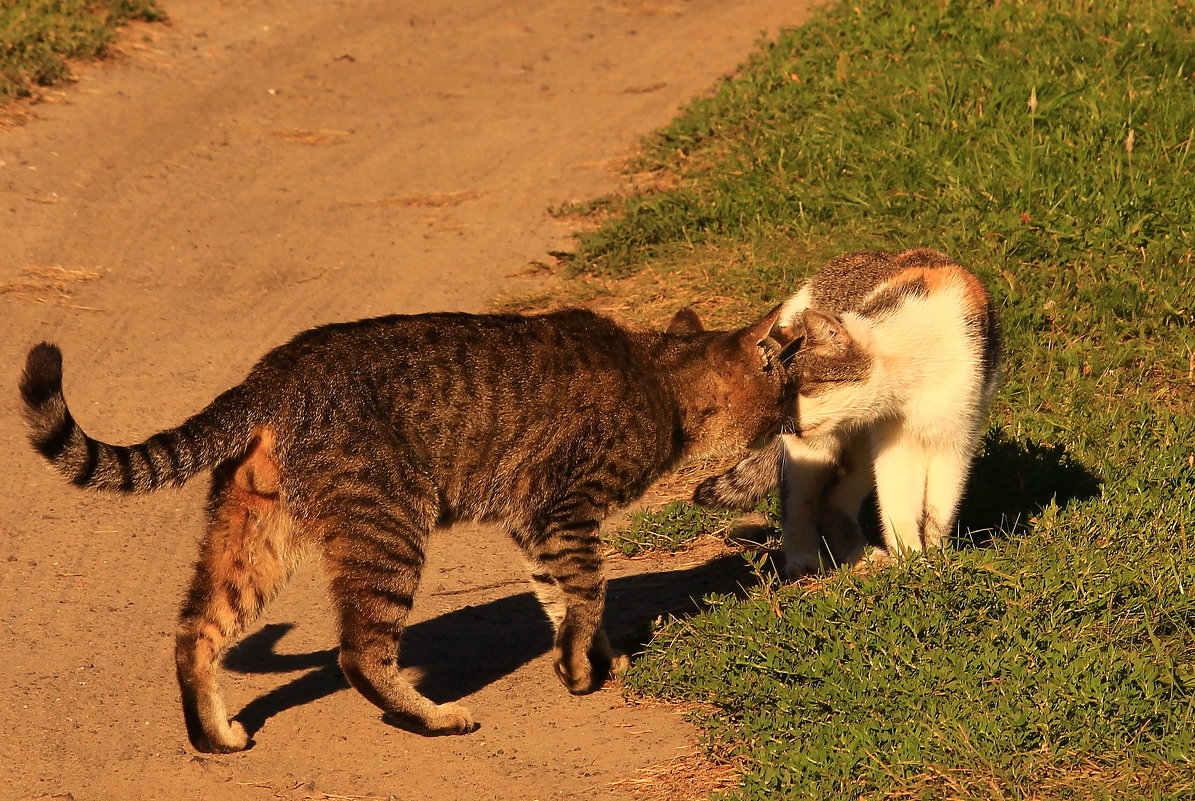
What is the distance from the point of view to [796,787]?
432 centimetres

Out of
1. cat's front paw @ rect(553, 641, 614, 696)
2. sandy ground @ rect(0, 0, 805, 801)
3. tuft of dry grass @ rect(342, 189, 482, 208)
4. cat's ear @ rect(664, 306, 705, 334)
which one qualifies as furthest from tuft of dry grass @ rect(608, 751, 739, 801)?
tuft of dry grass @ rect(342, 189, 482, 208)

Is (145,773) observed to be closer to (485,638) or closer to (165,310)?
(485,638)

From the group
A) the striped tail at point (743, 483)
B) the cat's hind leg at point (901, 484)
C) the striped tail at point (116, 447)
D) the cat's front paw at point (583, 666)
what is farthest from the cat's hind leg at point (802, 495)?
the striped tail at point (116, 447)

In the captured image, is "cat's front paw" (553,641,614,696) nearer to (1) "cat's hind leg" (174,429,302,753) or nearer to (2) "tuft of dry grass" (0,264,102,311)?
(1) "cat's hind leg" (174,429,302,753)

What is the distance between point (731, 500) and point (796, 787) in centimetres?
212

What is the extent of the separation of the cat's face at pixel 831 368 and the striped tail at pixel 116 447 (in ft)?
7.40

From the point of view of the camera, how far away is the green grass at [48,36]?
11.3 m

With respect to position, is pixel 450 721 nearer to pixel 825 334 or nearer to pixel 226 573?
pixel 226 573

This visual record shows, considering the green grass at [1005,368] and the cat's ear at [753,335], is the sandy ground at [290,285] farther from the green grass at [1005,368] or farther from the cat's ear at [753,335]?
the cat's ear at [753,335]

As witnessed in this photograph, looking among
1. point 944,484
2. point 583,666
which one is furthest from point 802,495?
point 583,666

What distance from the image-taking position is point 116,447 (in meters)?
4.70

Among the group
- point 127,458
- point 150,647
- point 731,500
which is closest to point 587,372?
point 731,500

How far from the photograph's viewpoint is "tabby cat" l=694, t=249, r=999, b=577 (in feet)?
18.2

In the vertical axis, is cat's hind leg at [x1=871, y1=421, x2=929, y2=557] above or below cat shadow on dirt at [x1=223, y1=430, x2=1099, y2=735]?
above
